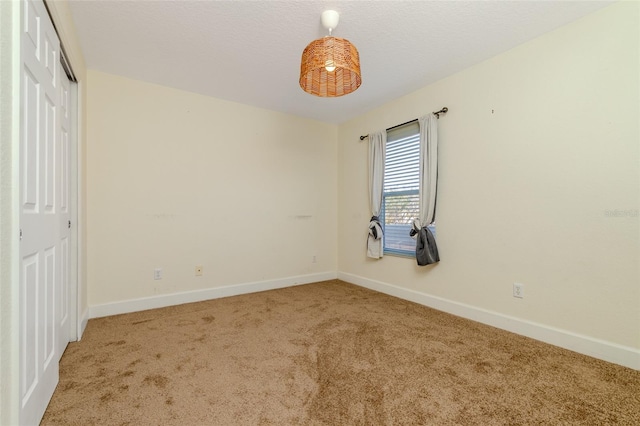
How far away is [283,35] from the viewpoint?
7.29ft

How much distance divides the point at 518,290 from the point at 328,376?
5.91 feet

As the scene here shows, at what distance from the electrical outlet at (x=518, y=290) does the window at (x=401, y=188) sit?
0.92 m

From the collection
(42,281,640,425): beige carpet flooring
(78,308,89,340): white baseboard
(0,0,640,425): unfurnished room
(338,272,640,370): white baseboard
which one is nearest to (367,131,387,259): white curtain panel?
(0,0,640,425): unfurnished room

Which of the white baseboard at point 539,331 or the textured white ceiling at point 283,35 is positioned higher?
the textured white ceiling at point 283,35

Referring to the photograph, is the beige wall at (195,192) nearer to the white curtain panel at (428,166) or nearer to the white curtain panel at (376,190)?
the white curtain panel at (376,190)

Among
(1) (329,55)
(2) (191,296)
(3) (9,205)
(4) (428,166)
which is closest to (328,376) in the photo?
(3) (9,205)

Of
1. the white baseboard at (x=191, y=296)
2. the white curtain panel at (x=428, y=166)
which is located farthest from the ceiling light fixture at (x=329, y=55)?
the white baseboard at (x=191, y=296)

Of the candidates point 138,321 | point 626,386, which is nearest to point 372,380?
point 626,386

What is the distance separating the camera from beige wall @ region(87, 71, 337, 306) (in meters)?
2.84

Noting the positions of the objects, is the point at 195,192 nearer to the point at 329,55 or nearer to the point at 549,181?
the point at 329,55

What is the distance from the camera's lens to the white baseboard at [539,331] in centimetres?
188

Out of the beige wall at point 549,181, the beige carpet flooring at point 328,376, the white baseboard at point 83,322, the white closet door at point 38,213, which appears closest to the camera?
the white closet door at point 38,213

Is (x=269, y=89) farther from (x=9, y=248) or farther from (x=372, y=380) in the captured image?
(x=372, y=380)

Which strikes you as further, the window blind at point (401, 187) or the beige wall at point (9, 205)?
the window blind at point (401, 187)
